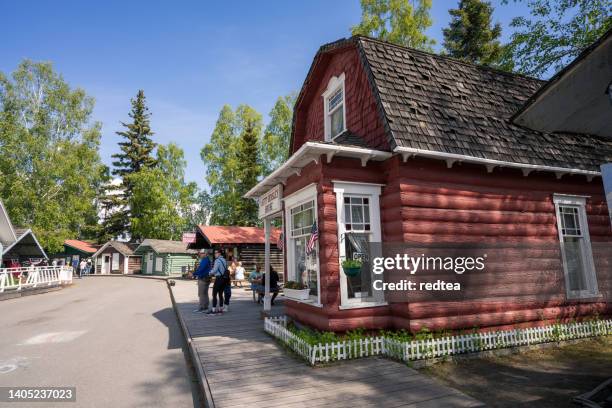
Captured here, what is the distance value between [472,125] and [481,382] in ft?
18.6

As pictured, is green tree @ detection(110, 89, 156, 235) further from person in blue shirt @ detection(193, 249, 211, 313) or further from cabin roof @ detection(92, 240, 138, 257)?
person in blue shirt @ detection(193, 249, 211, 313)

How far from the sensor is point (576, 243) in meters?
9.27

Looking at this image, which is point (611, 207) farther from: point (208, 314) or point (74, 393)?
point (208, 314)

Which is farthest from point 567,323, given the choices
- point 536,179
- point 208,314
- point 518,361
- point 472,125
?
point 208,314

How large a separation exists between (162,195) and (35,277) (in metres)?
23.4

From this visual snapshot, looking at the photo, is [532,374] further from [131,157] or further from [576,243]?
[131,157]

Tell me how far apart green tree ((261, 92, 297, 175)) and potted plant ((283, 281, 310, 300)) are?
27.6 m

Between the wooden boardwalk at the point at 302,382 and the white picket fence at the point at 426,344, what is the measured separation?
0.19 m

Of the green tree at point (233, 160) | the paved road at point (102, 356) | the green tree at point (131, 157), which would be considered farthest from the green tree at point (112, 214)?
the paved road at point (102, 356)

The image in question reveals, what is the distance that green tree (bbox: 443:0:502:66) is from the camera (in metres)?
27.9

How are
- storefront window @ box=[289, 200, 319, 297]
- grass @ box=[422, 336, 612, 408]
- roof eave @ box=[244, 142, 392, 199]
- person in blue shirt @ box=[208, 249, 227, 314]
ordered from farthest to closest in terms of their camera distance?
person in blue shirt @ box=[208, 249, 227, 314] < storefront window @ box=[289, 200, 319, 297] < roof eave @ box=[244, 142, 392, 199] < grass @ box=[422, 336, 612, 408]

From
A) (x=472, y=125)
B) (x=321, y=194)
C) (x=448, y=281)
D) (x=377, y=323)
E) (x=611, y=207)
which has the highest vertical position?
(x=472, y=125)

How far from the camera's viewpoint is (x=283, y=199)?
9.52 metres

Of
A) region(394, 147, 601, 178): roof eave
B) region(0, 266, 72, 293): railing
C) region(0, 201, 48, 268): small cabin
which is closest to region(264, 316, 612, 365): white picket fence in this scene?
region(394, 147, 601, 178): roof eave
